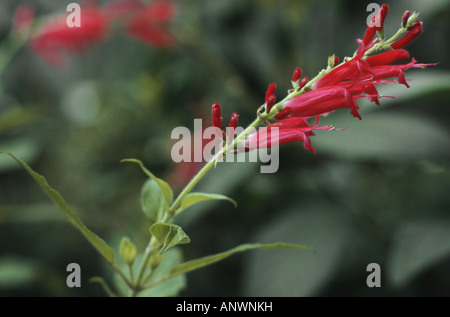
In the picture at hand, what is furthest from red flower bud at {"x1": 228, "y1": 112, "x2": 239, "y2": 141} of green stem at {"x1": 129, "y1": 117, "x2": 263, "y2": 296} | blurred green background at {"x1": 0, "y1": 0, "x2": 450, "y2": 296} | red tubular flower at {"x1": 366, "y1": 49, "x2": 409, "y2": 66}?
blurred green background at {"x1": 0, "y1": 0, "x2": 450, "y2": 296}

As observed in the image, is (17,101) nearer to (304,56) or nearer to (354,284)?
(304,56)

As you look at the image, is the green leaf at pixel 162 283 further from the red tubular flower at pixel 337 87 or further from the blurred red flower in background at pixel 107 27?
the blurred red flower in background at pixel 107 27

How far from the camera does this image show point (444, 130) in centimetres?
76

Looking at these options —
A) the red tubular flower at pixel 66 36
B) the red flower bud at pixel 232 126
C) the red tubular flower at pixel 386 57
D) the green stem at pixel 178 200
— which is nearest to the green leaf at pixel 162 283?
A: the green stem at pixel 178 200

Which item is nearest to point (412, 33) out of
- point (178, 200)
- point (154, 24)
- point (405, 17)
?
point (405, 17)

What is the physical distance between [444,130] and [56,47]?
80 centimetres

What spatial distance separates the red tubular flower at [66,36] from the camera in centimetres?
→ 96

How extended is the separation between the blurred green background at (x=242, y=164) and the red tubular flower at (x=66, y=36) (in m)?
0.15

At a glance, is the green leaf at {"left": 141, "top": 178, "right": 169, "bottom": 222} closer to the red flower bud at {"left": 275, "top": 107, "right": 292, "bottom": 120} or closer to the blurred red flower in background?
the red flower bud at {"left": 275, "top": 107, "right": 292, "bottom": 120}

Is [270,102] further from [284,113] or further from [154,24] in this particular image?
[154,24]

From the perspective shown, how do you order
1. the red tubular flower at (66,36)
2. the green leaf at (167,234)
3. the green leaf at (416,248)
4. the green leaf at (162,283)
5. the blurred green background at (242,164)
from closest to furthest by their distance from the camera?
the green leaf at (167,234) → the green leaf at (162,283) → the green leaf at (416,248) → the blurred green background at (242,164) → the red tubular flower at (66,36)

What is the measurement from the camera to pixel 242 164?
0.80 metres

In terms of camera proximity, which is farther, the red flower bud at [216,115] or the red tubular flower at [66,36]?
the red tubular flower at [66,36]

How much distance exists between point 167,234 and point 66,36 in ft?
2.54
